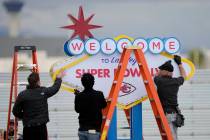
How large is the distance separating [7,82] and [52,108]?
1158mm

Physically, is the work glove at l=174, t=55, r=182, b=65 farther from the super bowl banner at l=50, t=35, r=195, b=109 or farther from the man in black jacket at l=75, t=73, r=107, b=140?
the man in black jacket at l=75, t=73, r=107, b=140

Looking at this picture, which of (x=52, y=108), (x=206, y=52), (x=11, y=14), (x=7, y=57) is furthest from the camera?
(x=11, y=14)

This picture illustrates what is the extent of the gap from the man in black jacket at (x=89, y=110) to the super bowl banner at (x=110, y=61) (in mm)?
1203

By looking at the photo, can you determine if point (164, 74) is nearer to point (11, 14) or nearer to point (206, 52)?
point (206, 52)

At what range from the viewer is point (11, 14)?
16325 cm

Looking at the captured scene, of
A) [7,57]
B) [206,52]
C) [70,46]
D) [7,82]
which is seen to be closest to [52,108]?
[7,82]

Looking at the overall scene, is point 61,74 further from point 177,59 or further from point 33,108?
point 177,59

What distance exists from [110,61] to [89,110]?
1562 mm

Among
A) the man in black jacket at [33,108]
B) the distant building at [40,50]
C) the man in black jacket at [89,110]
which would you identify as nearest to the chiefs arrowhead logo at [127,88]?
the man in black jacket at [89,110]

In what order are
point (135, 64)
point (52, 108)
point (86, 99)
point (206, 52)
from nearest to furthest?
point (86, 99), point (135, 64), point (52, 108), point (206, 52)

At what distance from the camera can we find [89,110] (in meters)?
11.3

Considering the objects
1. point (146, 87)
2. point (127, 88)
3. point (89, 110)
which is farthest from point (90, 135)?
point (127, 88)

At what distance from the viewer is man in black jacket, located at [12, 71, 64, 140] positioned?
11.6m

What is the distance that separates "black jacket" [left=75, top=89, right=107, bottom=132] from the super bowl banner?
1.19 m
